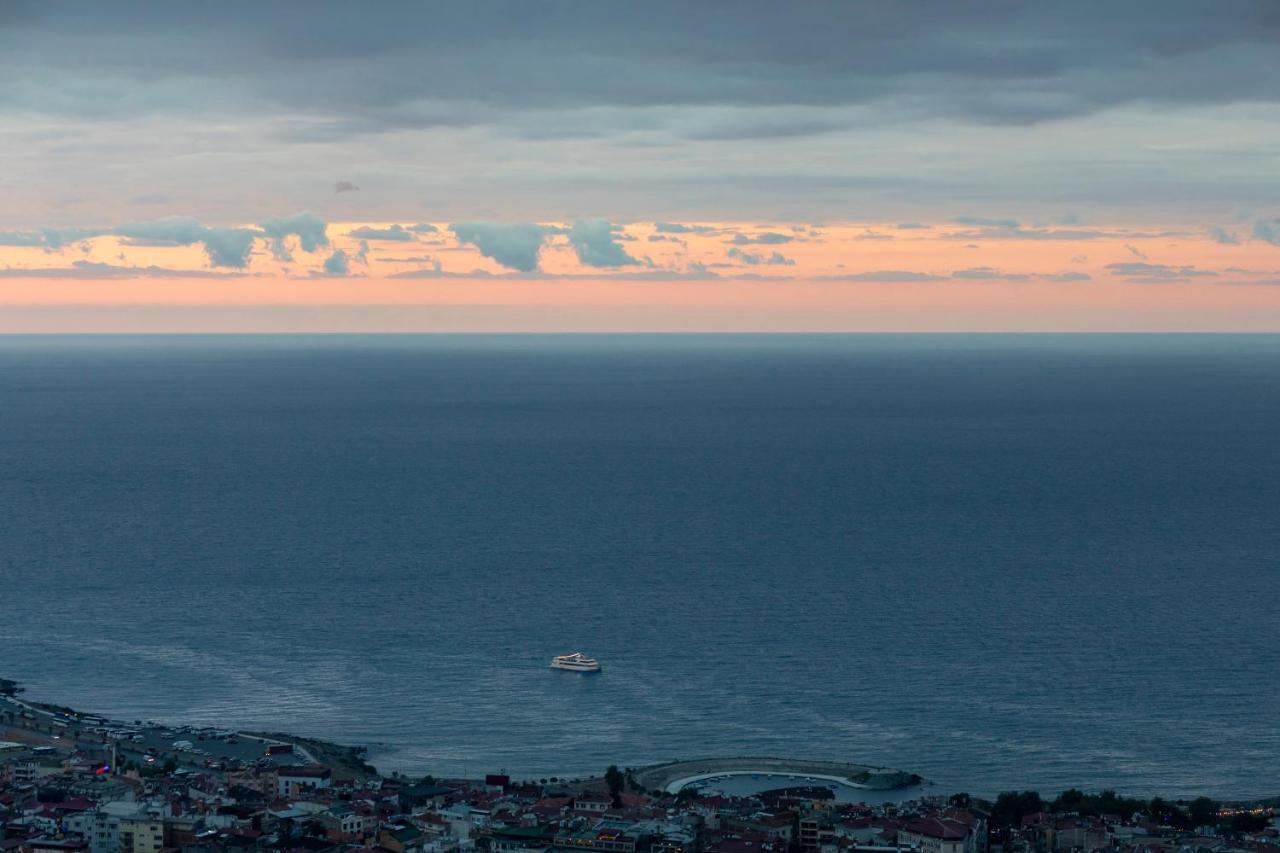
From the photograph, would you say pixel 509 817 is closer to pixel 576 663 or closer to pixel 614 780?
pixel 614 780

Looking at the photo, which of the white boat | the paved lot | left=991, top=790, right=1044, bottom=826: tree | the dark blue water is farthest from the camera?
the white boat

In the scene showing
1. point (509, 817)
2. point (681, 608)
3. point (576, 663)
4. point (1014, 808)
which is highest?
point (681, 608)

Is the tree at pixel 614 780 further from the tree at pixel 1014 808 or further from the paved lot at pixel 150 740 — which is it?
the tree at pixel 1014 808

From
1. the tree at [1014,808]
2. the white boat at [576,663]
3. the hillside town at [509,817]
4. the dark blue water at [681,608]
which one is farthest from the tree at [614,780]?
the white boat at [576,663]

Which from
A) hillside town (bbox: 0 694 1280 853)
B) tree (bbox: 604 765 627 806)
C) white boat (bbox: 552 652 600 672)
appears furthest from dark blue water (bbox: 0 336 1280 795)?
hillside town (bbox: 0 694 1280 853)

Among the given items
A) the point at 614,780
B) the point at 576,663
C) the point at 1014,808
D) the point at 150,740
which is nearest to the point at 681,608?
the point at 576,663

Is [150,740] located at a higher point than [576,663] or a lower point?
lower

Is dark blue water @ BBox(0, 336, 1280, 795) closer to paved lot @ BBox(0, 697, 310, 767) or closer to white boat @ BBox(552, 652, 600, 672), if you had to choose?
white boat @ BBox(552, 652, 600, 672)
